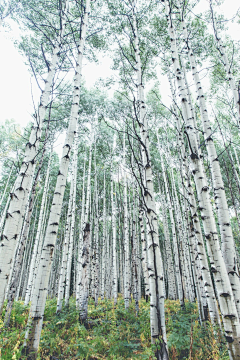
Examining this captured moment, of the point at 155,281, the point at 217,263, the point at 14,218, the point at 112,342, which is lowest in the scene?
the point at 112,342

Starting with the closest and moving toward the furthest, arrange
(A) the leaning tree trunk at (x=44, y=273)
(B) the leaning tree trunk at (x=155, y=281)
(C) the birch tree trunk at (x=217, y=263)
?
(C) the birch tree trunk at (x=217, y=263), (B) the leaning tree trunk at (x=155, y=281), (A) the leaning tree trunk at (x=44, y=273)

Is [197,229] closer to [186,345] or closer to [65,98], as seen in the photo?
[186,345]

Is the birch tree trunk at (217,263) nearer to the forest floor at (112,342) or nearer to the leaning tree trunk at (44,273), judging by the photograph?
the forest floor at (112,342)

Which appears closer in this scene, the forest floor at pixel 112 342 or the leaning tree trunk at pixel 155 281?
the leaning tree trunk at pixel 155 281

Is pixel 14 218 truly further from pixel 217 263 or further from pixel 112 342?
pixel 112 342

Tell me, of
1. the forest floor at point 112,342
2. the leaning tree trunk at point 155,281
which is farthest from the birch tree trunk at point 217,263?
the forest floor at point 112,342

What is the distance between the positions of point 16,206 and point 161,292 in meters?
2.48

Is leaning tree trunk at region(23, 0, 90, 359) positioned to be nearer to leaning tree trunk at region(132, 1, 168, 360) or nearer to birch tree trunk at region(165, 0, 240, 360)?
leaning tree trunk at region(132, 1, 168, 360)

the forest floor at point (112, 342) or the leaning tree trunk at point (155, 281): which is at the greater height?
the leaning tree trunk at point (155, 281)

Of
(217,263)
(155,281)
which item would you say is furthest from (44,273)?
(217,263)

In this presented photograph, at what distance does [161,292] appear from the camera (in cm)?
227

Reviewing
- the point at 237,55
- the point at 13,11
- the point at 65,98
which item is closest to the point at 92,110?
the point at 65,98

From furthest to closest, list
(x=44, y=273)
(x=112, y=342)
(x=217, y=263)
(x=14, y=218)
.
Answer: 1. (x=112, y=342)
2. (x=14, y=218)
3. (x=44, y=273)
4. (x=217, y=263)

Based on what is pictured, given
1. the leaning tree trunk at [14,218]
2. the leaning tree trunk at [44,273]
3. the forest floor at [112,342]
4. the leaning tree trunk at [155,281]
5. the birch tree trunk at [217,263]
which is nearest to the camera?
the birch tree trunk at [217,263]
